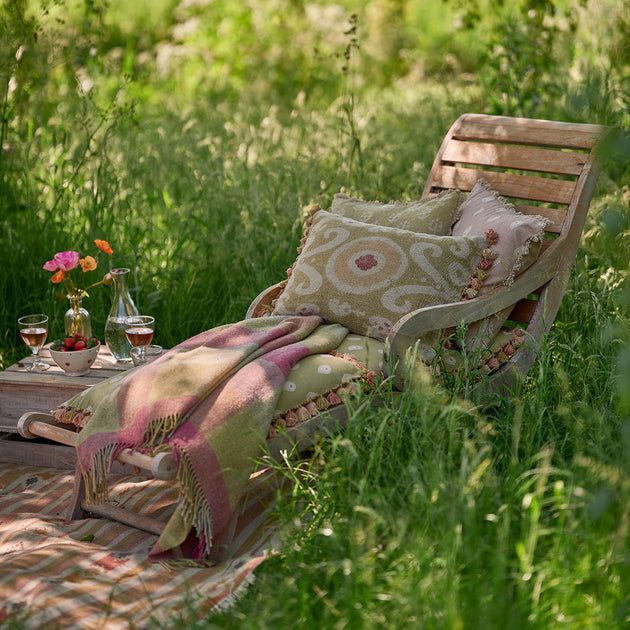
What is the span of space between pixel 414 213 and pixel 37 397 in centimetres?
170

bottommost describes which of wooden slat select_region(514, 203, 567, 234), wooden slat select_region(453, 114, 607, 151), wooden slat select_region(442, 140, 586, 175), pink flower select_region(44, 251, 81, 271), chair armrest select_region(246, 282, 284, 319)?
chair armrest select_region(246, 282, 284, 319)

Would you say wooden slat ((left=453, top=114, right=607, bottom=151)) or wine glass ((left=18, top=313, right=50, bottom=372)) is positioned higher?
wooden slat ((left=453, top=114, right=607, bottom=151))

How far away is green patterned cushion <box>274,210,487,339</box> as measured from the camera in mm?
2945

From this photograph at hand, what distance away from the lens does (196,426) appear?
237cm

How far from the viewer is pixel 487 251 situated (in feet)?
9.87

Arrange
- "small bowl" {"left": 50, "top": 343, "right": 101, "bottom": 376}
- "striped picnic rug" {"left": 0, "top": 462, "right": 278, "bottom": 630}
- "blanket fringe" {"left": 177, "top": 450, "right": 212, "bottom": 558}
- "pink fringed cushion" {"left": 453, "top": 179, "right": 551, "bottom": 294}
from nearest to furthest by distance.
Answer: "striped picnic rug" {"left": 0, "top": 462, "right": 278, "bottom": 630} → "blanket fringe" {"left": 177, "top": 450, "right": 212, "bottom": 558} → "pink fringed cushion" {"left": 453, "top": 179, "right": 551, "bottom": 294} → "small bowl" {"left": 50, "top": 343, "right": 101, "bottom": 376}

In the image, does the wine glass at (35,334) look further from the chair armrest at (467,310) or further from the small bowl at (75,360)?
the chair armrest at (467,310)

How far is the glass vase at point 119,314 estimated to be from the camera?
3.21 meters

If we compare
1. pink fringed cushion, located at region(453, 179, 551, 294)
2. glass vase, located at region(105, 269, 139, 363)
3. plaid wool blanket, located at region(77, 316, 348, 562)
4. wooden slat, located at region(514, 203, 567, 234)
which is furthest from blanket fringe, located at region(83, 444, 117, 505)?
wooden slat, located at region(514, 203, 567, 234)

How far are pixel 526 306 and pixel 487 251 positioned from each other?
0.39 metres

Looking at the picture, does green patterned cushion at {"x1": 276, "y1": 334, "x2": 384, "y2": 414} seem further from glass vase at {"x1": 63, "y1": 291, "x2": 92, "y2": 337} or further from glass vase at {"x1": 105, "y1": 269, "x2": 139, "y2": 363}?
glass vase at {"x1": 63, "y1": 291, "x2": 92, "y2": 337}

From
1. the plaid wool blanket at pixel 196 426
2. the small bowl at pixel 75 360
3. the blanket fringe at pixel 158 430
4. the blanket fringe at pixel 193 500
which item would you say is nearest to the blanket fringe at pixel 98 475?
the plaid wool blanket at pixel 196 426

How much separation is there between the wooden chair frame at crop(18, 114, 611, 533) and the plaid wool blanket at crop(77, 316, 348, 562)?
81 millimetres

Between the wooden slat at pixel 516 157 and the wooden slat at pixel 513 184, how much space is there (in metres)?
0.04
